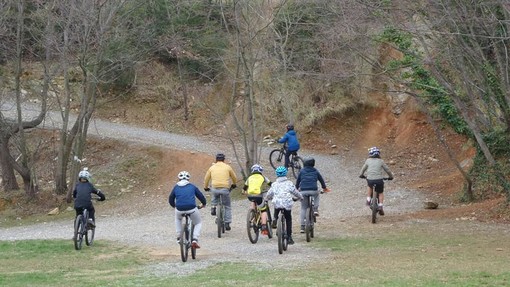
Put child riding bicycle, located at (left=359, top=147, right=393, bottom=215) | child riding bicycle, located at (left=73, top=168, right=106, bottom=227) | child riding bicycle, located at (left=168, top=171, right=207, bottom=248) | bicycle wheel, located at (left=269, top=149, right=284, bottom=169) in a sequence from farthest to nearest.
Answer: bicycle wheel, located at (left=269, top=149, right=284, bottom=169), child riding bicycle, located at (left=359, top=147, right=393, bottom=215), child riding bicycle, located at (left=73, top=168, right=106, bottom=227), child riding bicycle, located at (left=168, top=171, right=207, bottom=248)

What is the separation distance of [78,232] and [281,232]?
191 inches

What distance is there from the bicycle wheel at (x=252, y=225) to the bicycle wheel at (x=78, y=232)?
370 centimetres

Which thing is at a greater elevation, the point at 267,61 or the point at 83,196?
the point at 267,61

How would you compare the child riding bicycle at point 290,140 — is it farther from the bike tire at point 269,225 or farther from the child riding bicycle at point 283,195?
the child riding bicycle at point 283,195

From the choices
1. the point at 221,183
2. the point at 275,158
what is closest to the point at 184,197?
the point at 221,183

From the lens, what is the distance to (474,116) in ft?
77.6

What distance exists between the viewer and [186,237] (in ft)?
49.0

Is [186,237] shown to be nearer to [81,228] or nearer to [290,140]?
[81,228]

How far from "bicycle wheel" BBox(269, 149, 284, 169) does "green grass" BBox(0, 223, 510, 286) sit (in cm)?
1075

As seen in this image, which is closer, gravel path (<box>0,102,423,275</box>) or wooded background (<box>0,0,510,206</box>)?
gravel path (<box>0,102,423,275</box>)

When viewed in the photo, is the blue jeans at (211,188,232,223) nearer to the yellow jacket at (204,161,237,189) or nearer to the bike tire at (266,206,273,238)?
the yellow jacket at (204,161,237,189)

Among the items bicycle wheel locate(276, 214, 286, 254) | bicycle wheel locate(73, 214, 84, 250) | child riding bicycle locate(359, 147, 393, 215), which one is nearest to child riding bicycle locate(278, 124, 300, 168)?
child riding bicycle locate(359, 147, 393, 215)

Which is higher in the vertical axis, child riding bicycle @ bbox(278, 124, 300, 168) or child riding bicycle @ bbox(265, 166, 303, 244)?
child riding bicycle @ bbox(278, 124, 300, 168)

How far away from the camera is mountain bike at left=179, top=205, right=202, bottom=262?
14.8m
